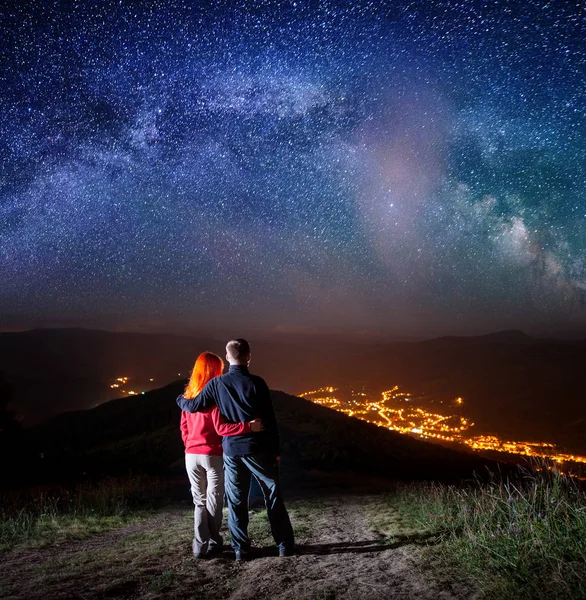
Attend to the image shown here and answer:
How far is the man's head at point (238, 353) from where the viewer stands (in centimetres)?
455

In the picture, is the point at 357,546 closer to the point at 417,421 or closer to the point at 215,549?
the point at 215,549

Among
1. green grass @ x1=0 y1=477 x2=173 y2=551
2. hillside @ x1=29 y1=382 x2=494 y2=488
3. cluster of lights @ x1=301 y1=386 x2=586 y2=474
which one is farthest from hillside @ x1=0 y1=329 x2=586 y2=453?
green grass @ x1=0 y1=477 x2=173 y2=551

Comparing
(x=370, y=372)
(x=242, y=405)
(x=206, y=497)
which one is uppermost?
(x=242, y=405)

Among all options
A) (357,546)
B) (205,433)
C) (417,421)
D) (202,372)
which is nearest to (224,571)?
(205,433)

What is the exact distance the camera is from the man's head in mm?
4555

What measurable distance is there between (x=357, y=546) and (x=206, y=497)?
5.81ft

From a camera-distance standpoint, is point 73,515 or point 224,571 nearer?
point 224,571

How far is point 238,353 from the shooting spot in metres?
4.56

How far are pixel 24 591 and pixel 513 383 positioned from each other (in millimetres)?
95401

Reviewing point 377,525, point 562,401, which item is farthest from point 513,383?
point 377,525

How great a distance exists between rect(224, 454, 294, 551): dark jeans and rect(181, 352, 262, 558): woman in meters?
0.23

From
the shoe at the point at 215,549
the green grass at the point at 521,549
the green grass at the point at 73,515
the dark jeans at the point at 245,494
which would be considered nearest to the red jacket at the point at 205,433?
the dark jeans at the point at 245,494

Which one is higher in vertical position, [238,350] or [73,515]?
[238,350]

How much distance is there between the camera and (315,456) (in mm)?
14906
